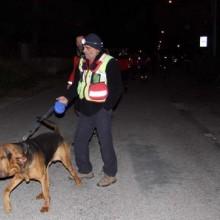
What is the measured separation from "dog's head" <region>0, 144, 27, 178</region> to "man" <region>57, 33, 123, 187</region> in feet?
5.31

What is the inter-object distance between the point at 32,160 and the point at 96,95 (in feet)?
4.49

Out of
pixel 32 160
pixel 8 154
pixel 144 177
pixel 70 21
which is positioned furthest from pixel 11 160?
pixel 70 21

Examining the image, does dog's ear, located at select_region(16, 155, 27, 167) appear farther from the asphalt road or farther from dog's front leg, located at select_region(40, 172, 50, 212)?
the asphalt road

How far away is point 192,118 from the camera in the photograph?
13.8m

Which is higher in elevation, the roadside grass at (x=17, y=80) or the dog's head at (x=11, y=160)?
the dog's head at (x=11, y=160)

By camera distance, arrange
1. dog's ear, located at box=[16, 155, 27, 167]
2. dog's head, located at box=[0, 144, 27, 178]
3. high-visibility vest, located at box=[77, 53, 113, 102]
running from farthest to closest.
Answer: high-visibility vest, located at box=[77, 53, 113, 102], dog's ear, located at box=[16, 155, 27, 167], dog's head, located at box=[0, 144, 27, 178]

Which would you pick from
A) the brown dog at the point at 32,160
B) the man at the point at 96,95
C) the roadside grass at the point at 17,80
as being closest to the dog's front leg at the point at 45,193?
the brown dog at the point at 32,160

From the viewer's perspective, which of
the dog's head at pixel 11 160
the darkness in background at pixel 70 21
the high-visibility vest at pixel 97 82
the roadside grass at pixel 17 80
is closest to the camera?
the dog's head at pixel 11 160

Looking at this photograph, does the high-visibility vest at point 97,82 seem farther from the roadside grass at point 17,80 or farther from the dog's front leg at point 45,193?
the roadside grass at point 17,80

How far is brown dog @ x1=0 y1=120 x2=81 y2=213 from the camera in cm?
483

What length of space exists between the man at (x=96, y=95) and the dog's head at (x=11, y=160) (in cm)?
162

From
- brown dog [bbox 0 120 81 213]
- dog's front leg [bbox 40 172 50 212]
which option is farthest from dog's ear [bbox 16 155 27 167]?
dog's front leg [bbox 40 172 50 212]

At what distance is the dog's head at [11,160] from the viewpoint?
187 inches

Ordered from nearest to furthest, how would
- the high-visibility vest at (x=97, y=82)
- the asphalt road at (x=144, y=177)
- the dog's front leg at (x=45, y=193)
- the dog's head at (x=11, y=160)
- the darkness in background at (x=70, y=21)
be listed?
the dog's head at (x=11, y=160), the dog's front leg at (x=45, y=193), the asphalt road at (x=144, y=177), the high-visibility vest at (x=97, y=82), the darkness in background at (x=70, y=21)
